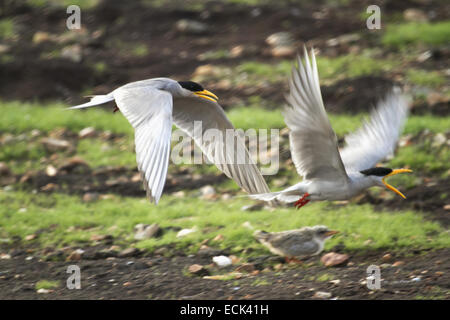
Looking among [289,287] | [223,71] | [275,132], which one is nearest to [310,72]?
[289,287]

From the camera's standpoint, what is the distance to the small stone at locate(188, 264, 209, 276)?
4457mm

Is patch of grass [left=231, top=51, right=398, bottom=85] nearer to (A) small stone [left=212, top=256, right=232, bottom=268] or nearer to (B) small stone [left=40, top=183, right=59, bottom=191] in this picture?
(B) small stone [left=40, top=183, right=59, bottom=191]

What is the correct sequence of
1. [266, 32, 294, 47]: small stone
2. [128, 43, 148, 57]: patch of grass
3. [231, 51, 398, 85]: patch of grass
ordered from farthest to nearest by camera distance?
[128, 43, 148, 57]: patch of grass < [266, 32, 294, 47]: small stone < [231, 51, 398, 85]: patch of grass

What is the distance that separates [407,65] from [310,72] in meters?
5.02

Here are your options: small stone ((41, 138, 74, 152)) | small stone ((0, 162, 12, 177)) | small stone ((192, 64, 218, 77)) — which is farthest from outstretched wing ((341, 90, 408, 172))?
small stone ((192, 64, 218, 77))

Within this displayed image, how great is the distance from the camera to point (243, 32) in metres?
10.0

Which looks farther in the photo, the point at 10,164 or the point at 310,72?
the point at 10,164

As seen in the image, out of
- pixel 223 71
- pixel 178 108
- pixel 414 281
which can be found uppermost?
pixel 223 71

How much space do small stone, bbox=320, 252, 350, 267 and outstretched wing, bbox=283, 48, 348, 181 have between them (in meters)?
0.59

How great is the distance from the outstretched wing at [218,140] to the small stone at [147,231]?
0.75 meters

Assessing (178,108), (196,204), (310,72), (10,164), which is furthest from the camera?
(10,164)

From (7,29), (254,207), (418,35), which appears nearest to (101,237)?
(254,207)

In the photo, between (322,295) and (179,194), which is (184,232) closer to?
(179,194)

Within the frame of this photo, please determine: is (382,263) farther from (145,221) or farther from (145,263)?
(145,221)
